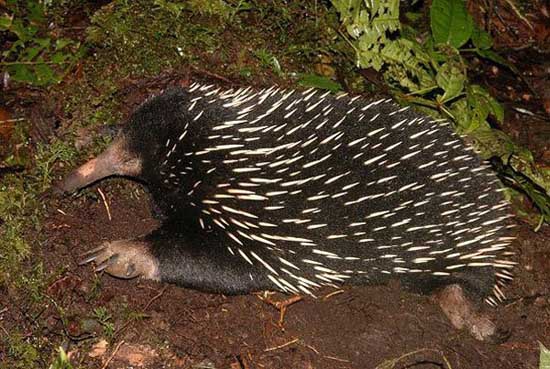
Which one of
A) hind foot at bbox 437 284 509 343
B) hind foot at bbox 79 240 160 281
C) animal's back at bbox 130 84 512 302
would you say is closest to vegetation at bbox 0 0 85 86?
animal's back at bbox 130 84 512 302

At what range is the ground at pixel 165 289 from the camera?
426 centimetres

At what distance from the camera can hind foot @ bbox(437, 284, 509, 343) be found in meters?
4.86

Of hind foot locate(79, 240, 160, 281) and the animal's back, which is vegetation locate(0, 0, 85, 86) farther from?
hind foot locate(79, 240, 160, 281)

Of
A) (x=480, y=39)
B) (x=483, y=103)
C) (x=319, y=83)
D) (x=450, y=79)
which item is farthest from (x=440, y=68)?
(x=480, y=39)

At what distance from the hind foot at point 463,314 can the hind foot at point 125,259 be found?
1992mm

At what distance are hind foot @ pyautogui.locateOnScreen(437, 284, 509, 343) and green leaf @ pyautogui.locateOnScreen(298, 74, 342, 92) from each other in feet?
6.33

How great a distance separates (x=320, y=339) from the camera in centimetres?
456

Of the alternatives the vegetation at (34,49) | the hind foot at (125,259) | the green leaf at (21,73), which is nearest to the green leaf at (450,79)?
the hind foot at (125,259)

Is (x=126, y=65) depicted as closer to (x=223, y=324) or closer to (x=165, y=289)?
(x=165, y=289)

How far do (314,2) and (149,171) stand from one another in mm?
2480

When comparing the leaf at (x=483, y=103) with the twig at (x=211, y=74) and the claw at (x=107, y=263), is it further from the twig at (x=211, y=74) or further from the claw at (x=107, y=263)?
the claw at (x=107, y=263)

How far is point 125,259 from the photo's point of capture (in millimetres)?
4410

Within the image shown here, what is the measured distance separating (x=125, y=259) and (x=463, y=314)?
2.33 m

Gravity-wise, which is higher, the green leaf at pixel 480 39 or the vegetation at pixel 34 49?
the vegetation at pixel 34 49
